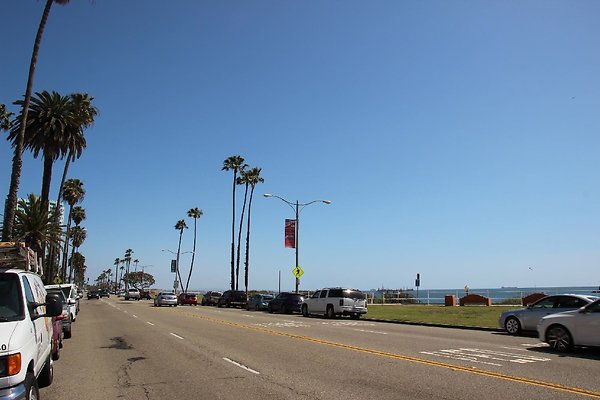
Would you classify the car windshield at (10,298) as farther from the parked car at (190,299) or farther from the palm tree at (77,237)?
the palm tree at (77,237)

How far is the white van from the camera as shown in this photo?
18.1 ft

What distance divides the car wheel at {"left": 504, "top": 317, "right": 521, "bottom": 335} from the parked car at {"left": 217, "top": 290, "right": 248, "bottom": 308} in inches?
1412

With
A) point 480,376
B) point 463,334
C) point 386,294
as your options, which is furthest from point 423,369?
point 386,294

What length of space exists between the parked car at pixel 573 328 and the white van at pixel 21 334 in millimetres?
12373

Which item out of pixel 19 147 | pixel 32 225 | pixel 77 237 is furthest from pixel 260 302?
pixel 77 237

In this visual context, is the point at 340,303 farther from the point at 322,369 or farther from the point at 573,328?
the point at 322,369

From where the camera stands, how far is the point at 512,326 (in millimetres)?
18922

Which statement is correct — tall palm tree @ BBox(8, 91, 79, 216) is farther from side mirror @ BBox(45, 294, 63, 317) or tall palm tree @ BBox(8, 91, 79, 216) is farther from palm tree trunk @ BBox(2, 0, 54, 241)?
side mirror @ BBox(45, 294, 63, 317)

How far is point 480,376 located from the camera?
9750 mm

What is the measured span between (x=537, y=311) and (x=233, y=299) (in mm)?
39031

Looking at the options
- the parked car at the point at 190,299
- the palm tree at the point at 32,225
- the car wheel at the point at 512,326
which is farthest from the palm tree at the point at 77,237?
the car wheel at the point at 512,326

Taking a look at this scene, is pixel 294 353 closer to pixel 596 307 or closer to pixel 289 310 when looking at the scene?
pixel 596 307

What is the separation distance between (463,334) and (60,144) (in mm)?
31775

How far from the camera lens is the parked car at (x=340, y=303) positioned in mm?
30369
